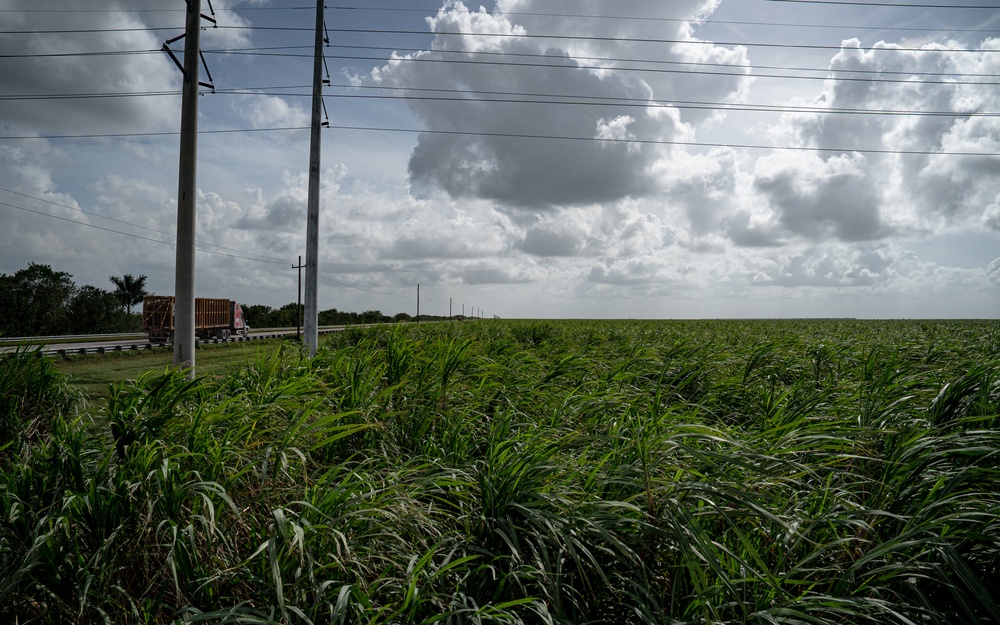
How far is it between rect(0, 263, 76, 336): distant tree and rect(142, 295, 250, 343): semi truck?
17.2 metres

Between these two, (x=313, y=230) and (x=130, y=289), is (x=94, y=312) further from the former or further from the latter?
(x=313, y=230)

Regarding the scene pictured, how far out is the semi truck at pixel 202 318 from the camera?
2980cm

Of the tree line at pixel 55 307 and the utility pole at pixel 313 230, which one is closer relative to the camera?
the utility pole at pixel 313 230

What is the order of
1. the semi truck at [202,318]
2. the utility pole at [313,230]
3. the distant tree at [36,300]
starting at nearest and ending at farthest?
the utility pole at [313,230], the semi truck at [202,318], the distant tree at [36,300]

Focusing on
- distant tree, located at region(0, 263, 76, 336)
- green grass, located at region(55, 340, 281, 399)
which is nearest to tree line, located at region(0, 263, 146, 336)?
distant tree, located at region(0, 263, 76, 336)

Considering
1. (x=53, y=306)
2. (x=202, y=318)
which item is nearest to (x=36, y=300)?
(x=53, y=306)

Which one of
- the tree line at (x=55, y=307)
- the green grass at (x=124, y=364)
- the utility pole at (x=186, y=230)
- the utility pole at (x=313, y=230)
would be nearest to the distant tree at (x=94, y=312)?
the tree line at (x=55, y=307)

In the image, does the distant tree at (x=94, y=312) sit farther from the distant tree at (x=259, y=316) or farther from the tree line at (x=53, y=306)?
the distant tree at (x=259, y=316)

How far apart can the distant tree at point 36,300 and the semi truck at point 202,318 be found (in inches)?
678

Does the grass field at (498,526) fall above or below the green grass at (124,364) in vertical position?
above

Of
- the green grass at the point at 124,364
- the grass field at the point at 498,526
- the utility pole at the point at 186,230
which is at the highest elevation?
the utility pole at the point at 186,230

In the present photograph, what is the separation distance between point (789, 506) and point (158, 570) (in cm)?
378

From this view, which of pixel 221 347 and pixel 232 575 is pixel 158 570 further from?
pixel 221 347

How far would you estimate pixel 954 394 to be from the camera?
438cm
